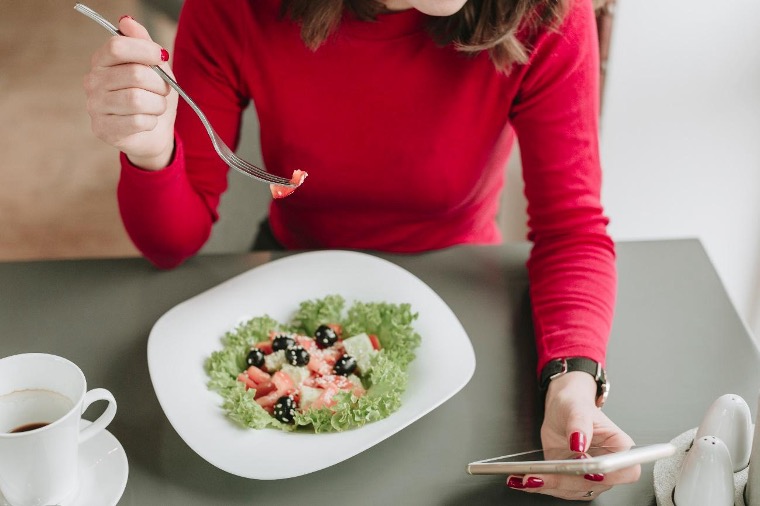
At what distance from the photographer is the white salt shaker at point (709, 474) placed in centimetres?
75

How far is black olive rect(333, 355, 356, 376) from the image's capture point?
990mm

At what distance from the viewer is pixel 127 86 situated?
90 cm

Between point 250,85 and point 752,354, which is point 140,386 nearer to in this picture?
point 250,85

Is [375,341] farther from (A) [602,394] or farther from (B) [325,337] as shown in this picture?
(A) [602,394]

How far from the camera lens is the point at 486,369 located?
102cm

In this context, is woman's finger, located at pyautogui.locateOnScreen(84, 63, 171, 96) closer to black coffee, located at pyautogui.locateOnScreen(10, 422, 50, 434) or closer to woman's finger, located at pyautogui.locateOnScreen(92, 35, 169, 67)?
woman's finger, located at pyautogui.locateOnScreen(92, 35, 169, 67)

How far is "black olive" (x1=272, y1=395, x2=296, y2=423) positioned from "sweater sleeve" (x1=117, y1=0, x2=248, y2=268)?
14.2 inches

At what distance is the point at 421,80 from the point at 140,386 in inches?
24.1

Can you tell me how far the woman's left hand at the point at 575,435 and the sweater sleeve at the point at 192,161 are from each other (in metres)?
0.59

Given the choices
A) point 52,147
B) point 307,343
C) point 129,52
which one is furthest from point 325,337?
point 52,147

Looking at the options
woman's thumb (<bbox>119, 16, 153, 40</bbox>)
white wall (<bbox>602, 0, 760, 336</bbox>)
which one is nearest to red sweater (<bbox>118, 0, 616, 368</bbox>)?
woman's thumb (<bbox>119, 16, 153, 40</bbox>)

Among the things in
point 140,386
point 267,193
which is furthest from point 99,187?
point 140,386

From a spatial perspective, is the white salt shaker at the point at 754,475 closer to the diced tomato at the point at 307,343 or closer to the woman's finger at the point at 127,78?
the diced tomato at the point at 307,343

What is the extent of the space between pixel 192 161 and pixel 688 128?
1294 mm
